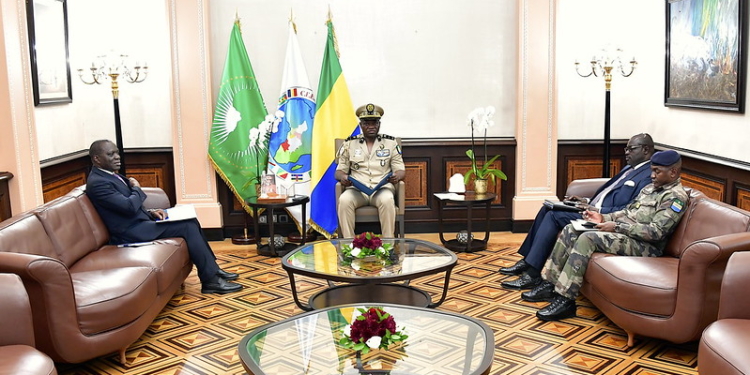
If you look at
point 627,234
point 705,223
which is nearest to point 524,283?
point 627,234

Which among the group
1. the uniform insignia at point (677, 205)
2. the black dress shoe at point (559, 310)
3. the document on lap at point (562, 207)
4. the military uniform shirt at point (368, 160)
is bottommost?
the black dress shoe at point (559, 310)

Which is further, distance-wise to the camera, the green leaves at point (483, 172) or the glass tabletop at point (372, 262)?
the green leaves at point (483, 172)

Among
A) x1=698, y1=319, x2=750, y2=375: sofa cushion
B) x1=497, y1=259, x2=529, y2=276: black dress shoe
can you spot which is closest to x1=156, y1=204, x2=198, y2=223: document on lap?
x1=497, y1=259, x2=529, y2=276: black dress shoe

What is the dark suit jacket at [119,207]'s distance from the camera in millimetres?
4625

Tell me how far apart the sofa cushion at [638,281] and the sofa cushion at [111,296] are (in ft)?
8.52

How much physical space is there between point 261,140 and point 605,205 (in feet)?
10.1

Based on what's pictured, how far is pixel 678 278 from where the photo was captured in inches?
141

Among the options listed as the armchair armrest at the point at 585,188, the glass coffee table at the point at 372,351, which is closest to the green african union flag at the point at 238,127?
the armchair armrest at the point at 585,188

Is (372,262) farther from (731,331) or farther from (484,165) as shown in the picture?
(484,165)

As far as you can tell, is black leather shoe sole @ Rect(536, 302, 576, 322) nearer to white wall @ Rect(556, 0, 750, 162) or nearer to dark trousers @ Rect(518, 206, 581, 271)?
dark trousers @ Rect(518, 206, 581, 271)

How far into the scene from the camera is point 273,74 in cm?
667

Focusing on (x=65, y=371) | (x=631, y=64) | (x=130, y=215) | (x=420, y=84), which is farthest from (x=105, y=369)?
(x=631, y=64)

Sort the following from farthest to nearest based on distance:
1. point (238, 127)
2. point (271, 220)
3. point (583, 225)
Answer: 1. point (238, 127)
2. point (271, 220)
3. point (583, 225)

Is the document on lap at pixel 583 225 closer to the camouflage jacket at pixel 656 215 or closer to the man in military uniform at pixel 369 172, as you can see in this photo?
the camouflage jacket at pixel 656 215
